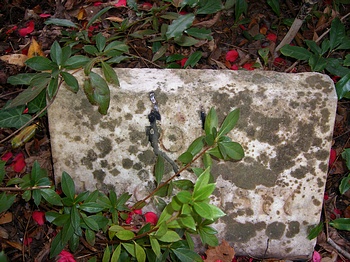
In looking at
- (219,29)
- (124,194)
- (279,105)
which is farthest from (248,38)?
(124,194)

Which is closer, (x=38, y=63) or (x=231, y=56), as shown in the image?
(x=38, y=63)

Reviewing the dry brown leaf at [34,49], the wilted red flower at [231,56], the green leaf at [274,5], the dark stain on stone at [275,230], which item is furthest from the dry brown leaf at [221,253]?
the green leaf at [274,5]

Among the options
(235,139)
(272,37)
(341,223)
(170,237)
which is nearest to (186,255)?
(170,237)

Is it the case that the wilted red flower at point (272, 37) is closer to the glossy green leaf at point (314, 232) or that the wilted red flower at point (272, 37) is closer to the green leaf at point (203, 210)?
the glossy green leaf at point (314, 232)

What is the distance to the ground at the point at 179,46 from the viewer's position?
203cm

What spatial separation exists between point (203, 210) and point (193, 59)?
1.21m

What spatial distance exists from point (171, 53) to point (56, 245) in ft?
4.37

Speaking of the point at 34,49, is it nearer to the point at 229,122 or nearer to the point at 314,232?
the point at 229,122

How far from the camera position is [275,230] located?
1781 mm

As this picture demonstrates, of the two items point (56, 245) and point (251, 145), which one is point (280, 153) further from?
point (56, 245)

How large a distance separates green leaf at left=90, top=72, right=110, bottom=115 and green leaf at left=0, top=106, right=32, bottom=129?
0.44m

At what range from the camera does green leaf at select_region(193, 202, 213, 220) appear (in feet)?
4.14

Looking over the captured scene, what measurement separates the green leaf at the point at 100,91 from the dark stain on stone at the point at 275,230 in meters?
0.90

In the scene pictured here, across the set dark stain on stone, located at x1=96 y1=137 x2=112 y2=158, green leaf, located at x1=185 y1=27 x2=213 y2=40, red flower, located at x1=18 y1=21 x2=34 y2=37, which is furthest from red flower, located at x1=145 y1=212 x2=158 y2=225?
red flower, located at x1=18 y1=21 x2=34 y2=37
